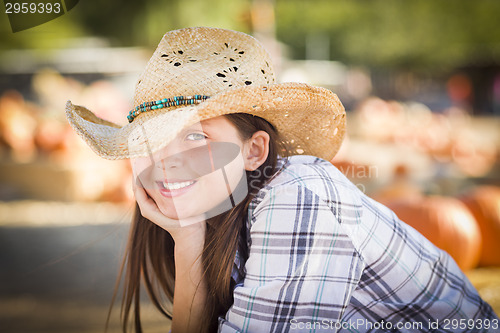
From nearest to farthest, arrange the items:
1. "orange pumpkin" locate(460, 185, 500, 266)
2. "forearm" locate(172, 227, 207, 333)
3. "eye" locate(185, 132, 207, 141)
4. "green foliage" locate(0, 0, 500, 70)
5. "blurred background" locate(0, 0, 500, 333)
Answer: "eye" locate(185, 132, 207, 141) → "forearm" locate(172, 227, 207, 333) → "blurred background" locate(0, 0, 500, 333) → "orange pumpkin" locate(460, 185, 500, 266) → "green foliage" locate(0, 0, 500, 70)

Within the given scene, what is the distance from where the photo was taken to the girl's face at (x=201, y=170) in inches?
61.1

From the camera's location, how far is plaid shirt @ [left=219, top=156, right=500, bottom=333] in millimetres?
1440

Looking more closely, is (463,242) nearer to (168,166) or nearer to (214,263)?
(214,263)

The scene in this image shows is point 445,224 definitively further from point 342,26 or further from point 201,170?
point 342,26

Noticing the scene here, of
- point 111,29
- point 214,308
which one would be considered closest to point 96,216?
point 214,308

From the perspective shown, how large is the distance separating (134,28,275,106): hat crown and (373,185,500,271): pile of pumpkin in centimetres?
178

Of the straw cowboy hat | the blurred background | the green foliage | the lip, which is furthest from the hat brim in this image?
the green foliage

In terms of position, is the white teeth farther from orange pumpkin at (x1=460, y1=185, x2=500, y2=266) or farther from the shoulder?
orange pumpkin at (x1=460, y1=185, x2=500, y2=266)

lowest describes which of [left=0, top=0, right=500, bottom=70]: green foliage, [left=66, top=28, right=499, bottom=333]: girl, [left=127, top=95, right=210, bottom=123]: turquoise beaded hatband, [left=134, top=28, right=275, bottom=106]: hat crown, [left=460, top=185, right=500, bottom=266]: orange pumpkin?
[left=460, top=185, right=500, bottom=266]: orange pumpkin

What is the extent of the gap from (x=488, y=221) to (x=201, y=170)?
8.64 feet

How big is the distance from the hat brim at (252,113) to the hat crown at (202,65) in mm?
95

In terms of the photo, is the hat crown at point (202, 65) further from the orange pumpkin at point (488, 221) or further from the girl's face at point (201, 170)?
the orange pumpkin at point (488, 221)

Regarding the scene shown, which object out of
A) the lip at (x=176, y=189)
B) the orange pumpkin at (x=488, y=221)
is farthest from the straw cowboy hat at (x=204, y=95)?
the orange pumpkin at (x=488, y=221)

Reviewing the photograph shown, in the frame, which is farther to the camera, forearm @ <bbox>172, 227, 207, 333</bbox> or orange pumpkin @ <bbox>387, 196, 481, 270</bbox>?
orange pumpkin @ <bbox>387, 196, 481, 270</bbox>
